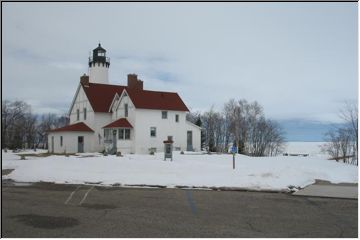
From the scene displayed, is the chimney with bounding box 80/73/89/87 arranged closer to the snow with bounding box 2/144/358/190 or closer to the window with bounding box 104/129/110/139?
the window with bounding box 104/129/110/139

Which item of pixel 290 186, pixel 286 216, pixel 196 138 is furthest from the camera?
pixel 196 138

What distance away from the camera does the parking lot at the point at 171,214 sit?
28.9 feet

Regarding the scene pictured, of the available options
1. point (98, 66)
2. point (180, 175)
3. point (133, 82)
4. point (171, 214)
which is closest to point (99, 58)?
point (98, 66)

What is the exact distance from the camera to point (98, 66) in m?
56.2

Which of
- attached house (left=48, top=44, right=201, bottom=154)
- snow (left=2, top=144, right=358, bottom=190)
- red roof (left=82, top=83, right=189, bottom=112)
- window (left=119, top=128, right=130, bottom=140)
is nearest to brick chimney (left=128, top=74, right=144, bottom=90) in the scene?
attached house (left=48, top=44, right=201, bottom=154)

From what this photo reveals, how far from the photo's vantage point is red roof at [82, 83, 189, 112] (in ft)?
147

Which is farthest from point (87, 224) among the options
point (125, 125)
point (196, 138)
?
point (196, 138)

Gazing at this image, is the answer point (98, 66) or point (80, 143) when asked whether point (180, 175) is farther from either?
point (98, 66)

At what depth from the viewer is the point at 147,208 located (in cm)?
1171

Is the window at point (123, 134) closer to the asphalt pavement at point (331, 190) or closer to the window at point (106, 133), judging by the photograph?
the window at point (106, 133)

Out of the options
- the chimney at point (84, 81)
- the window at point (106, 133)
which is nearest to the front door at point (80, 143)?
the window at point (106, 133)

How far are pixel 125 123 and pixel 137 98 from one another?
3139mm

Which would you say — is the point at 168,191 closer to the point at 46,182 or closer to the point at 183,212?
the point at 183,212

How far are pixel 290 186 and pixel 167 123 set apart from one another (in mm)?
29302
